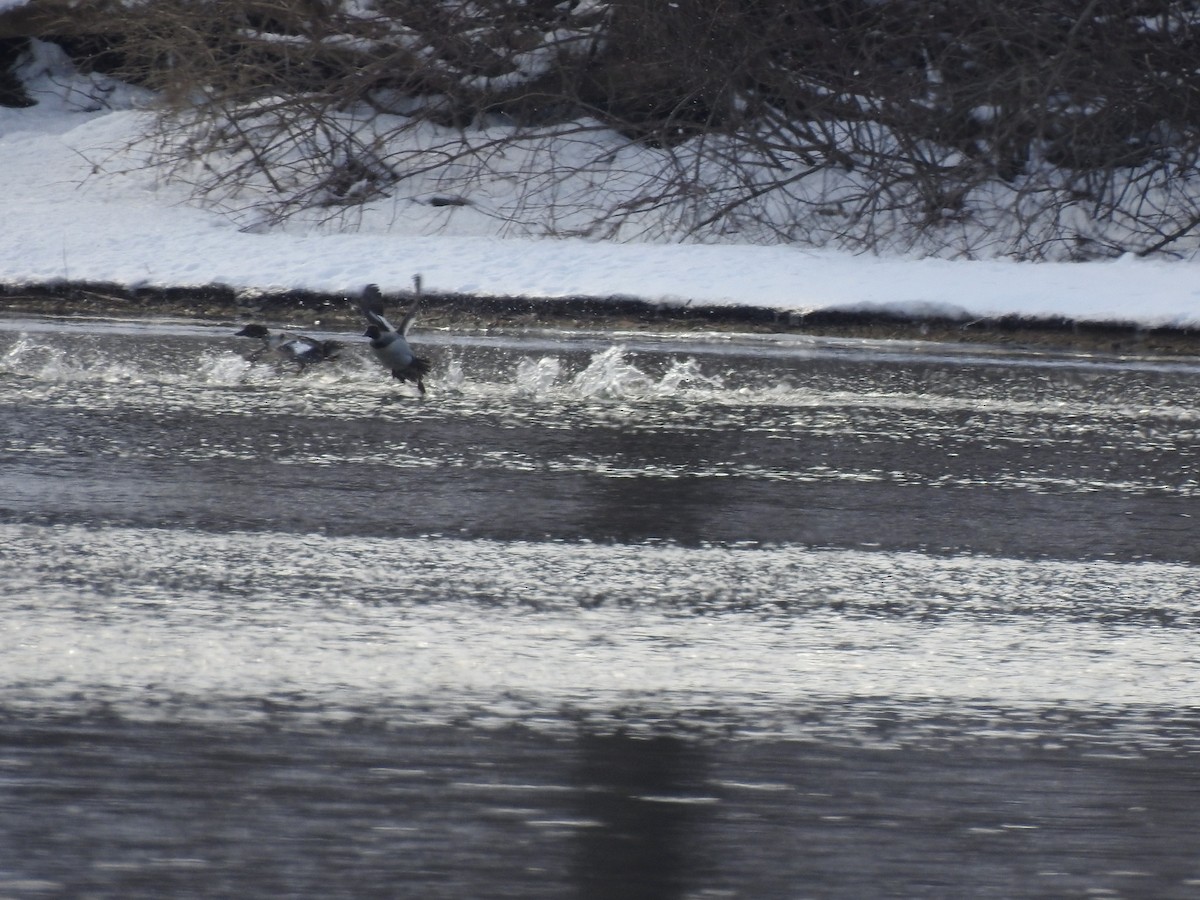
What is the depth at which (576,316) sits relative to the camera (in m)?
12.0

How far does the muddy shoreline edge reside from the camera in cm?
1125

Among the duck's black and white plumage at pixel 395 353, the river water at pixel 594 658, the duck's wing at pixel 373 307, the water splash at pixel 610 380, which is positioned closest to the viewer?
the river water at pixel 594 658

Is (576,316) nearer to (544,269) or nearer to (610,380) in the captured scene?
(544,269)

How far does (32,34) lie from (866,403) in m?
16.0

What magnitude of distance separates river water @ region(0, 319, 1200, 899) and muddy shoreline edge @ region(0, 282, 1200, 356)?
4.08 metres

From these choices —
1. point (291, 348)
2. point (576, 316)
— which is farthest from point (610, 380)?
point (576, 316)

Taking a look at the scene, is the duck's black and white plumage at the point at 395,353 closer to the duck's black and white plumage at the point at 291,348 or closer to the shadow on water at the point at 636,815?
the duck's black and white plumage at the point at 291,348

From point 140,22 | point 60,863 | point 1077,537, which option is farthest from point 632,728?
point 140,22

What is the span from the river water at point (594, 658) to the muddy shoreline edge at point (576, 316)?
13.4ft

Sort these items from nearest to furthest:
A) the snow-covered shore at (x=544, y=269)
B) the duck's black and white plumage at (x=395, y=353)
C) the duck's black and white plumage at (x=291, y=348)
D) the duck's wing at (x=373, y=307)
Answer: the duck's black and white plumage at (x=395, y=353)
the duck's wing at (x=373, y=307)
the duck's black and white plumage at (x=291, y=348)
the snow-covered shore at (x=544, y=269)

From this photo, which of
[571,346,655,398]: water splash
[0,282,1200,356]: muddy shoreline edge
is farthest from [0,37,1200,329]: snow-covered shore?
[571,346,655,398]: water splash

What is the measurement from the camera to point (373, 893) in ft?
8.06

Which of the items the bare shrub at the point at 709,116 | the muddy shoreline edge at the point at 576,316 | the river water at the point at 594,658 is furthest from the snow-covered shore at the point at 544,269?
the river water at the point at 594,658

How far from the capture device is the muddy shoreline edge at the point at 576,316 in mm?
11250
